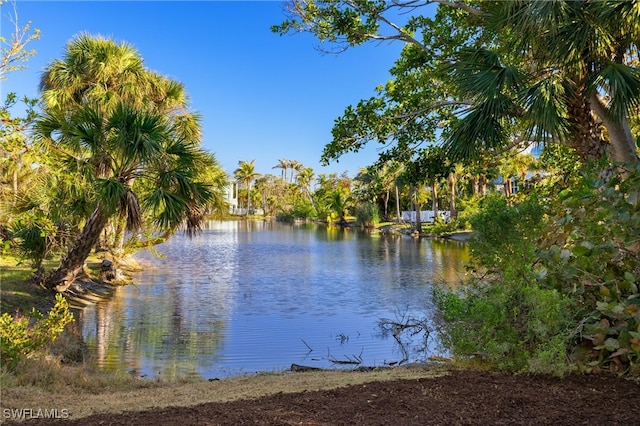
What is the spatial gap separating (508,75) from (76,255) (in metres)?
10.5

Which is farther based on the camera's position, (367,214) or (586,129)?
(367,214)

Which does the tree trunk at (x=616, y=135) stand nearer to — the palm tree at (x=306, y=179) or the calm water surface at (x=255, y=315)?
the calm water surface at (x=255, y=315)

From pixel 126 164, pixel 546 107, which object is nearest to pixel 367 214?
pixel 126 164

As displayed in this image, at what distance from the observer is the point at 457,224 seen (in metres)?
41.4

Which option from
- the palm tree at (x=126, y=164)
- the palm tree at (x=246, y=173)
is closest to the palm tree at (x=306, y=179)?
the palm tree at (x=246, y=173)

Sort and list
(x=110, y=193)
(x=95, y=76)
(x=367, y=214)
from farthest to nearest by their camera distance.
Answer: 1. (x=367, y=214)
2. (x=95, y=76)
3. (x=110, y=193)

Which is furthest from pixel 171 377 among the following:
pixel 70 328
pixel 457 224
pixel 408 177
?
pixel 457 224

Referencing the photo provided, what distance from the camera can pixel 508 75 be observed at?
6359mm

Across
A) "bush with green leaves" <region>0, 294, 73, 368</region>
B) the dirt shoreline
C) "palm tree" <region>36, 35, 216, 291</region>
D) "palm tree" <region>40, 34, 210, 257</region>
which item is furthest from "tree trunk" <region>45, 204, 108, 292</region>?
the dirt shoreline

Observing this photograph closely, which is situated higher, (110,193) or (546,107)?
(546,107)

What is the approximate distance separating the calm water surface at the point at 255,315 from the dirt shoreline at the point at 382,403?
245 centimetres

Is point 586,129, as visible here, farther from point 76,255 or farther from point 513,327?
point 76,255

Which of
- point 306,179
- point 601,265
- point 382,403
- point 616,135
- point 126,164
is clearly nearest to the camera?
point 382,403

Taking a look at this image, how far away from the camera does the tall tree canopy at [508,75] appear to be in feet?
19.1
